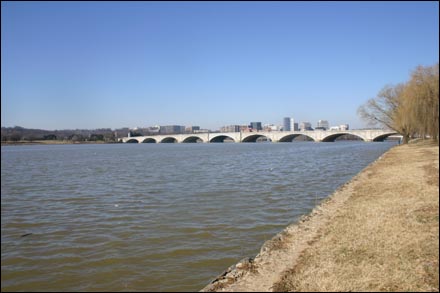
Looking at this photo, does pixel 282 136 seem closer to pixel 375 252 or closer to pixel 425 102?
A: pixel 425 102

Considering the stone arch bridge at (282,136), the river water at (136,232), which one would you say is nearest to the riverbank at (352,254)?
the river water at (136,232)

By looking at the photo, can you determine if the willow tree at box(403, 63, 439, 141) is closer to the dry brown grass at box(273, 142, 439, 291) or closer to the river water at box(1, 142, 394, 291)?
the river water at box(1, 142, 394, 291)

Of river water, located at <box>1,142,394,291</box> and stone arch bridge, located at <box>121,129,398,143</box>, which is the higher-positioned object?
stone arch bridge, located at <box>121,129,398,143</box>

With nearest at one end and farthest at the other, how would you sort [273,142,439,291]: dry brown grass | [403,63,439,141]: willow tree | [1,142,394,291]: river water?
[273,142,439,291]: dry brown grass, [1,142,394,291]: river water, [403,63,439,141]: willow tree

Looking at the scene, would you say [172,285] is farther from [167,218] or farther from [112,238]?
[167,218]

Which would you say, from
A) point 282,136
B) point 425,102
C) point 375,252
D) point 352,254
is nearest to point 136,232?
point 352,254

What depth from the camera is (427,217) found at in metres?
8.39

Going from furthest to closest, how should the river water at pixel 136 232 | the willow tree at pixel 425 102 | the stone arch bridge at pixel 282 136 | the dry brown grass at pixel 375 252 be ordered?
the stone arch bridge at pixel 282 136 < the willow tree at pixel 425 102 < the river water at pixel 136 232 < the dry brown grass at pixel 375 252

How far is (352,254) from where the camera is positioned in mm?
6145

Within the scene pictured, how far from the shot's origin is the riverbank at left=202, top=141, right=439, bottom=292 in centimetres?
510

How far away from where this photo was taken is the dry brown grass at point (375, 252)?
5.03 m

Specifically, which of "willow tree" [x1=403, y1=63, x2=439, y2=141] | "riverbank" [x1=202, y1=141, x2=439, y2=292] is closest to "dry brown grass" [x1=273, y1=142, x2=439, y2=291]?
"riverbank" [x1=202, y1=141, x2=439, y2=292]

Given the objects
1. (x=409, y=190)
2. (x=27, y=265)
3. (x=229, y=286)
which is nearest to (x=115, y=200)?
(x=27, y=265)

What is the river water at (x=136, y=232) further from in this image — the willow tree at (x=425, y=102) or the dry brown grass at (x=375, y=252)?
the willow tree at (x=425, y=102)
